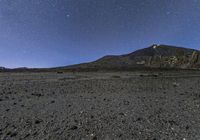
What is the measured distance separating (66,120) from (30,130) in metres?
0.93

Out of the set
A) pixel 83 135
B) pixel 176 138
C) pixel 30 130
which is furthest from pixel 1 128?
pixel 176 138

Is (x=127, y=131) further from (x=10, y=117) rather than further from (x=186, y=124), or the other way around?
(x=10, y=117)

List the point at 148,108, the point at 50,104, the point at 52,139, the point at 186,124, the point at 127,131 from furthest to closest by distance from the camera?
the point at 50,104 < the point at 148,108 < the point at 186,124 < the point at 127,131 < the point at 52,139

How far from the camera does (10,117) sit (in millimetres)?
5207

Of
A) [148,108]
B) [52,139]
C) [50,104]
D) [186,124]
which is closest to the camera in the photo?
[52,139]

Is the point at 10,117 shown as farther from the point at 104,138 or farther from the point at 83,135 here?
the point at 104,138

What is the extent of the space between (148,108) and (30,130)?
3.42 m

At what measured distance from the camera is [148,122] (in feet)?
15.6

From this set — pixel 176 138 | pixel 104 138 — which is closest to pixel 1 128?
pixel 104 138

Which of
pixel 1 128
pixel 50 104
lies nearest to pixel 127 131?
pixel 1 128

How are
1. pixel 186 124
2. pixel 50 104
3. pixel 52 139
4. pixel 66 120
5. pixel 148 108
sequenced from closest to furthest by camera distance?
pixel 52 139 → pixel 186 124 → pixel 66 120 → pixel 148 108 → pixel 50 104

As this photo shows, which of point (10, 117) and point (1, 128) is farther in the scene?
point (10, 117)

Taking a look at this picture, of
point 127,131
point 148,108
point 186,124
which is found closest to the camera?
point 127,131

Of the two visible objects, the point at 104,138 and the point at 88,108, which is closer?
the point at 104,138
